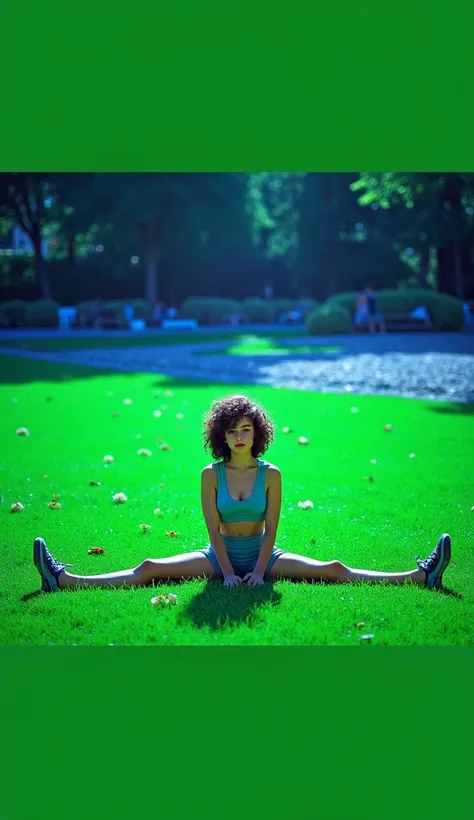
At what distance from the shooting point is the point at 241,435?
362 centimetres

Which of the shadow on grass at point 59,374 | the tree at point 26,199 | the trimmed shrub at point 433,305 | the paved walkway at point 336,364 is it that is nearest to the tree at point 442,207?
the trimmed shrub at point 433,305

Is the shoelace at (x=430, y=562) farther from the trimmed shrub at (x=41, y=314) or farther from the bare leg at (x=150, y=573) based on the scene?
the trimmed shrub at (x=41, y=314)

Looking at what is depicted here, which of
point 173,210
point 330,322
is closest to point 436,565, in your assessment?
point 330,322

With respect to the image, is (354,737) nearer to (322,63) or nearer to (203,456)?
(322,63)

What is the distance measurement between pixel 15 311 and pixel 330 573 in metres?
10.4

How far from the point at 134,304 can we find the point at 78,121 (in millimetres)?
15622

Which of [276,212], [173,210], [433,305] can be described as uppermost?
[276,212]

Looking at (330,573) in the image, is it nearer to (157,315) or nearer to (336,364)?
(336,364)

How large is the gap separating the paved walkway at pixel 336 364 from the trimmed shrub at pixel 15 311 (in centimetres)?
43

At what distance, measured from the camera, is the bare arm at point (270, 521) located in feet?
11.8

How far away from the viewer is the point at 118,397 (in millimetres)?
9797

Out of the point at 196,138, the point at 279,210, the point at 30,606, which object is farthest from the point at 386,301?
the point at 30,606

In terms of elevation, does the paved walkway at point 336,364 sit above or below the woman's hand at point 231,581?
above

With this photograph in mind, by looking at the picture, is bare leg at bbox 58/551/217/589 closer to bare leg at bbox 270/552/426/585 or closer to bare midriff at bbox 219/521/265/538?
bare midriff at bbox 219/521/265/538
